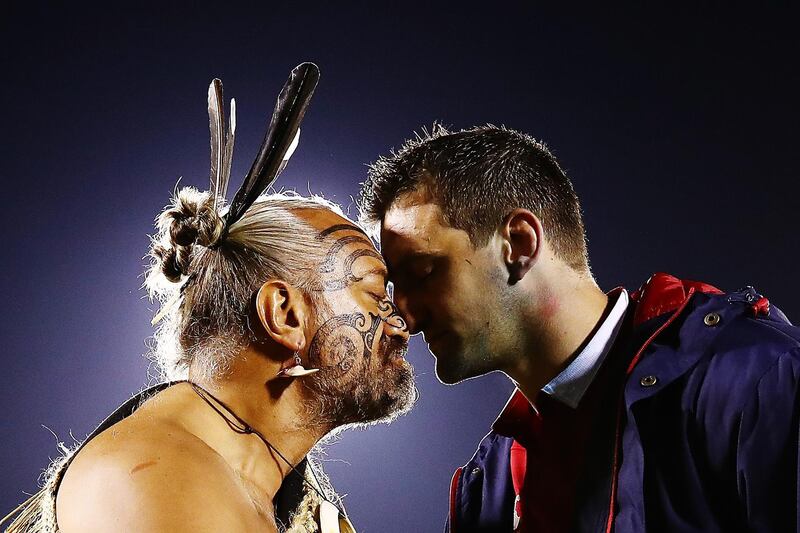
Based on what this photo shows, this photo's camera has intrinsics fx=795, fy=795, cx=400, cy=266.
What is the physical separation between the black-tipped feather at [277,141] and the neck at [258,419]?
34 cm

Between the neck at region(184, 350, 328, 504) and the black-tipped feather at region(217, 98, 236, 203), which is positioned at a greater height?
the black-tipped feather at region(217, 98, 236, 203)

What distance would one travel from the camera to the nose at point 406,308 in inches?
77.5

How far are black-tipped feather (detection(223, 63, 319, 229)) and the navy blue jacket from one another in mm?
880

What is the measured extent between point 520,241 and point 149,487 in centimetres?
107

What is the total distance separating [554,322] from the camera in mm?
1909

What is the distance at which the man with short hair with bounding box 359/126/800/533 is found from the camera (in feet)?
4.94

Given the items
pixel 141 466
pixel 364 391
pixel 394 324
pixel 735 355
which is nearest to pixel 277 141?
pixel 394 324

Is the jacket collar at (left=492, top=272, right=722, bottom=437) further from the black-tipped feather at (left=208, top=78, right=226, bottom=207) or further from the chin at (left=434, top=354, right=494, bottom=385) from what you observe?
the black-tipped feather at (left=208, top=78, right=226, bottom=207)

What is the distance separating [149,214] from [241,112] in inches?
28.6

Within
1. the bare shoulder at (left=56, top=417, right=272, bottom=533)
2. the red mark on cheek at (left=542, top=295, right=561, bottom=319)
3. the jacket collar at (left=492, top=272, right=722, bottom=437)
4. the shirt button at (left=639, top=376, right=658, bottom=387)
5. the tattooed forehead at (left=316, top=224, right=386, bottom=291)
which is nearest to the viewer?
the bare shoulder at (left=56, top=417, right=272, bottom=533)

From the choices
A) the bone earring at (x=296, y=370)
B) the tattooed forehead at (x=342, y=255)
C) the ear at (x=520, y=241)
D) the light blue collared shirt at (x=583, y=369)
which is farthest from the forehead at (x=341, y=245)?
the light blue collared shirt at (x=583, y=369)

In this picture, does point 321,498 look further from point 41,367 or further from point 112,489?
point 41,367

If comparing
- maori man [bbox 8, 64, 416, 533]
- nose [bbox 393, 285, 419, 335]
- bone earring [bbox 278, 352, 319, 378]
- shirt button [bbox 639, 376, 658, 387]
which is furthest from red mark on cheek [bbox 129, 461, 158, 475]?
shirt button [bbox 639, 376, 658, 387]

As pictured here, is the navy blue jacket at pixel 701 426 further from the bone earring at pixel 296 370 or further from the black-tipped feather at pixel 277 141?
the black-tipped feather at pixel 277 141
